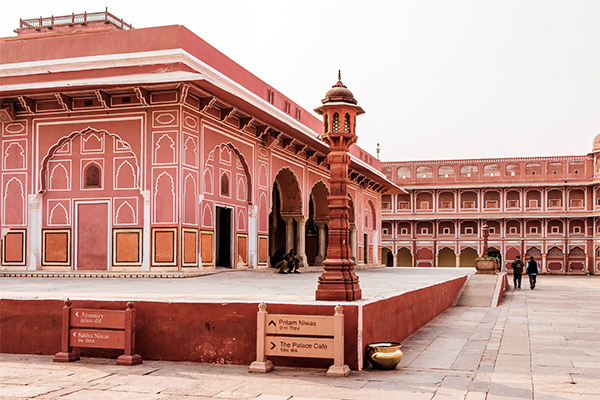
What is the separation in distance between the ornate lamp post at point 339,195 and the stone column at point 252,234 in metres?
9.18

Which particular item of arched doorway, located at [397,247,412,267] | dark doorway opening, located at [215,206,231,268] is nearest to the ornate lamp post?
dark doorway opening, located at [215,206,231,268]

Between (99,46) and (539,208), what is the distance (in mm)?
38676

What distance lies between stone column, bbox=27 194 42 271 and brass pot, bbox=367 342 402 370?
972 centimetres

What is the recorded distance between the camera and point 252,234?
16.9 meters

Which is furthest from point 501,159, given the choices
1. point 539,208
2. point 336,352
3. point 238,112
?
point 336,352

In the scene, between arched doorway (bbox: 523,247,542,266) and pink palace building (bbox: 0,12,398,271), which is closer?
pink palace building (bbox: 0,12,398,271)

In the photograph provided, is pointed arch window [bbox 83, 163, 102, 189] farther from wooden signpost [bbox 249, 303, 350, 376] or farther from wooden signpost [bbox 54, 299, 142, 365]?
wooden signpost [bbox 249, 303, 350, 376]

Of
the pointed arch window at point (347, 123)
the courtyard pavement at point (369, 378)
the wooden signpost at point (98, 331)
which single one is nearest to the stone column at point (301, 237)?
the courtyard pavement at point (369, 378)

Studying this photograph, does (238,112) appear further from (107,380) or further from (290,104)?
(107,380)

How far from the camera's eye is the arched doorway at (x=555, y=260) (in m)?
46.1

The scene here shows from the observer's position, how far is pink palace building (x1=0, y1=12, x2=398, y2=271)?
13.4m

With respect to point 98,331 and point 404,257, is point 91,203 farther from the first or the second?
point 404,257

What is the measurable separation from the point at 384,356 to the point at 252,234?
10.6 metres

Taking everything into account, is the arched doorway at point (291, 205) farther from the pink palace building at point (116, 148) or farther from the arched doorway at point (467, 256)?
the arched doorway at point (467, 256)
